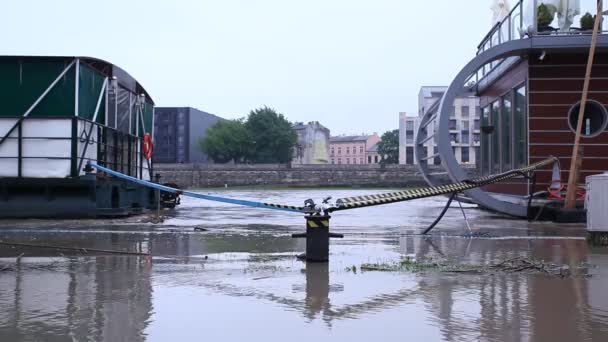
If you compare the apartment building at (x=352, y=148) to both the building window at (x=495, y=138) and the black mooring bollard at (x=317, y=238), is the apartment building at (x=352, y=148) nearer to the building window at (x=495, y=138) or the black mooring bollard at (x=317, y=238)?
the building window at (x=495, y=138)

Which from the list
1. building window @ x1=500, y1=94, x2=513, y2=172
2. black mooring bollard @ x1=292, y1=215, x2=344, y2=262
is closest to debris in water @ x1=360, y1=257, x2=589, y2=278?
black mooring bollard @ x1=292, y1=215, x2=344, y2=262

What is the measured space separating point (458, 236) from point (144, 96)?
14.2 metres

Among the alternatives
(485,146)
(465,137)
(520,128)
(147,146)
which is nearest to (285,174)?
(465,137)

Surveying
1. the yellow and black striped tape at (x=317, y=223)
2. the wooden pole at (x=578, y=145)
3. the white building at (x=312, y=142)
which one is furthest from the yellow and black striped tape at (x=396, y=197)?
the white building at (x=312, y=142)

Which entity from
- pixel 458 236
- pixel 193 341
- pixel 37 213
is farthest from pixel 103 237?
pixel 193 341

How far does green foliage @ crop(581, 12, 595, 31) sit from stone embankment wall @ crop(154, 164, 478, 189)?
6883cm

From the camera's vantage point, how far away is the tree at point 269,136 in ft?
367

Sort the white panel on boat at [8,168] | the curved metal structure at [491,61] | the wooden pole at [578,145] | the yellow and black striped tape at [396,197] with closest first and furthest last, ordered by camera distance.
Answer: the yellow and black striped tape at [396,197] → the wooden pole at [578,145] → the white panel on boat at [8,168] → the curved metal structure at [491,61]

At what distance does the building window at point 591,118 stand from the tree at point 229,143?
9496cm

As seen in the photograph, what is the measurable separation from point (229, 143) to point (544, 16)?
96.9 meters

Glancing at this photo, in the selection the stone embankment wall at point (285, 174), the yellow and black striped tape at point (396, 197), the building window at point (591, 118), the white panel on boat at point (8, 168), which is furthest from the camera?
the stone embankment wall at point (285, 174)

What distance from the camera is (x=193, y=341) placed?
16.6 ft

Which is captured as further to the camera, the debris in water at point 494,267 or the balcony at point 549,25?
the balcony at point 549,25

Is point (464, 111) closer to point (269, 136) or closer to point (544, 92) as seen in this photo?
point (269, 136)
